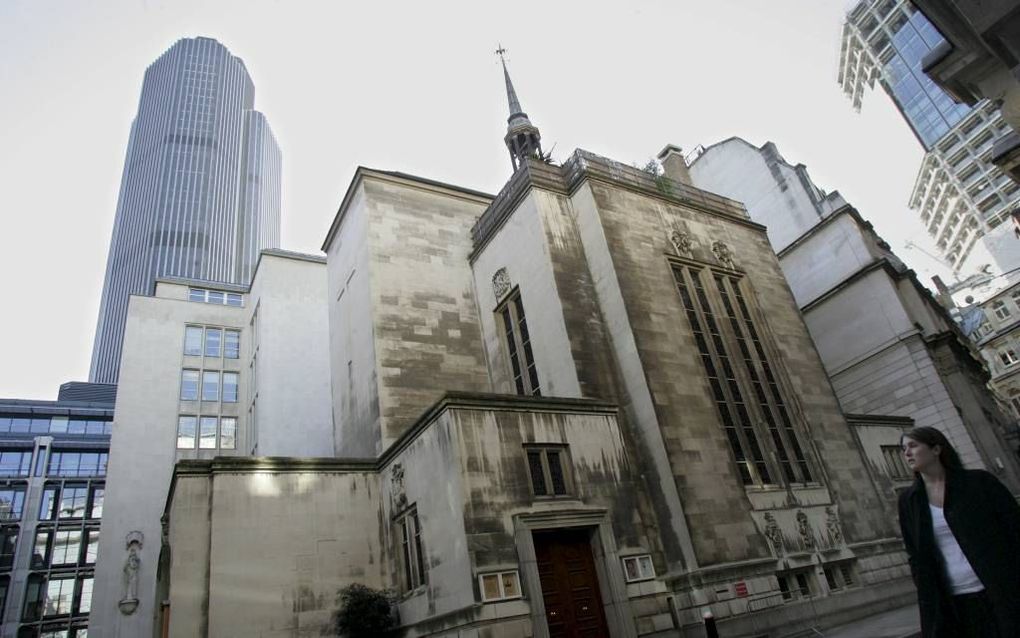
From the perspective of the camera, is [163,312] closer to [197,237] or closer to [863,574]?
[863,574]

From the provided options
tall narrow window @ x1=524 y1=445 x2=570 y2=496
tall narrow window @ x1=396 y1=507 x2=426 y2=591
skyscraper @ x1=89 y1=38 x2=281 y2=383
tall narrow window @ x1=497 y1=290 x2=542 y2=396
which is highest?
skyscraper @ x1=89 y1=38 x2=281 y2=383

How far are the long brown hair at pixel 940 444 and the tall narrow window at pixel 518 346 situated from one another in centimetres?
1662

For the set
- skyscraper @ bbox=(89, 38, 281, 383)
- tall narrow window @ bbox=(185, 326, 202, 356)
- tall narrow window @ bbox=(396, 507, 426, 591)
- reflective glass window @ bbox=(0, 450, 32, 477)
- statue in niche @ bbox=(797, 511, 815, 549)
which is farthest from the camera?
skyscraper @ bbox=(89, 38, 281, 383)

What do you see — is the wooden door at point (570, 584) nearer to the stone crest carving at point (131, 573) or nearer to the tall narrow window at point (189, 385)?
the stone crest carving at point (131, 573)

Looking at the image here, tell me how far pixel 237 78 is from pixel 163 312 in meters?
168

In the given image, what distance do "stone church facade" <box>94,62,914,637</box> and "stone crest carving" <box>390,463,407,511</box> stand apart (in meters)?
0.08

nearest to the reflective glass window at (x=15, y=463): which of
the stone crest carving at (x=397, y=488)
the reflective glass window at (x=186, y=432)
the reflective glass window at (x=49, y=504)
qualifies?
the reflective glass window at (x=49, y=504)

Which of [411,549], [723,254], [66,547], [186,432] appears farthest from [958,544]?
[66,547]

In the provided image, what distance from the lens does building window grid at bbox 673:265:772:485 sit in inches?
779

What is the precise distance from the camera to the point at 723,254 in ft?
80.7

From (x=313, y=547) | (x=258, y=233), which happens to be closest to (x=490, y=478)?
(x=313, y=547)

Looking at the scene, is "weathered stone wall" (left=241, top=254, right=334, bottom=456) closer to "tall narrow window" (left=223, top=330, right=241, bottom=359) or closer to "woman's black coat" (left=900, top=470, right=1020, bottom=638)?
"tall narrow window" (left=223, top=330, right=241, bottom=359)

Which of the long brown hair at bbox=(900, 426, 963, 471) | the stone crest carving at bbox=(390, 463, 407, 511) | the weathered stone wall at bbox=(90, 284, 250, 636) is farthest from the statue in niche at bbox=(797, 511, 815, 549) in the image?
the weathered stone wall at bbox=(90, 284, 250, 636)

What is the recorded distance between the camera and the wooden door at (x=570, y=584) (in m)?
14.8
